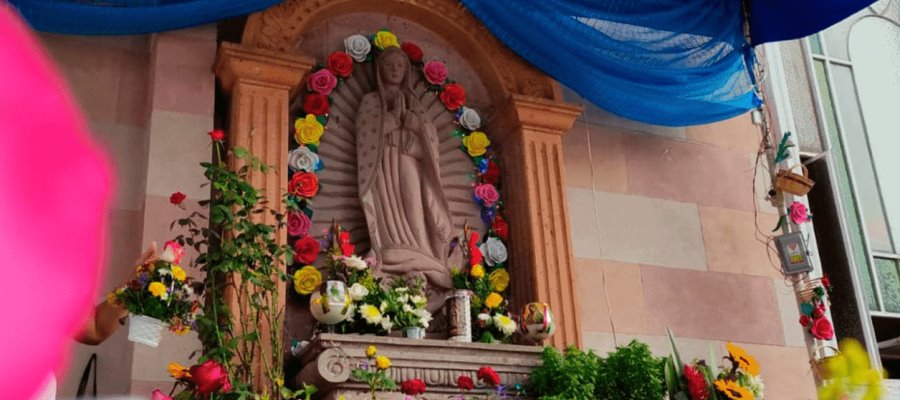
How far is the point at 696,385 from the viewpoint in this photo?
3814mm

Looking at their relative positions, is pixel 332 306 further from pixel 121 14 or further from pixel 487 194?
pixel 121 14

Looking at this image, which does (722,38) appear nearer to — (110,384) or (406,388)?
(406,388)

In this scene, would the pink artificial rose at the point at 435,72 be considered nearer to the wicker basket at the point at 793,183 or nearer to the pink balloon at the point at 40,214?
the wicker basket at the point at 793,183

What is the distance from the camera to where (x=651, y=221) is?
5.99 m

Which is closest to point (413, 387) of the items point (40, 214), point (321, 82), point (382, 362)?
point (382, 362)

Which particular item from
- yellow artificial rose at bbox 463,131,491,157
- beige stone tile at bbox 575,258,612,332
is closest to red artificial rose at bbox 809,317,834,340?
beige stone tile at bbox 575,258,612,332

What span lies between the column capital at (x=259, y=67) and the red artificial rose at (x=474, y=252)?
51.6 inches

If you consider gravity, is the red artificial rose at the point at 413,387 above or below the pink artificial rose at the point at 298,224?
below

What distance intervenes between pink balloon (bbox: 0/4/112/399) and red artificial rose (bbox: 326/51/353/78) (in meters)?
5.09

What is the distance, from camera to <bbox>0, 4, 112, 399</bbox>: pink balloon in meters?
0.28

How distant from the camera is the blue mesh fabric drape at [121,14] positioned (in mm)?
4445

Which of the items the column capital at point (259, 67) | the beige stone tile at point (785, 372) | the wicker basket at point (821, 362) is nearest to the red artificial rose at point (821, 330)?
the wicker basket at point (821, 362)

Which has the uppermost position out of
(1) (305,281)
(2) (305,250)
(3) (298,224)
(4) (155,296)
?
(3) (298,224)

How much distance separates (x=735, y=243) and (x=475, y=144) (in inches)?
77.7
